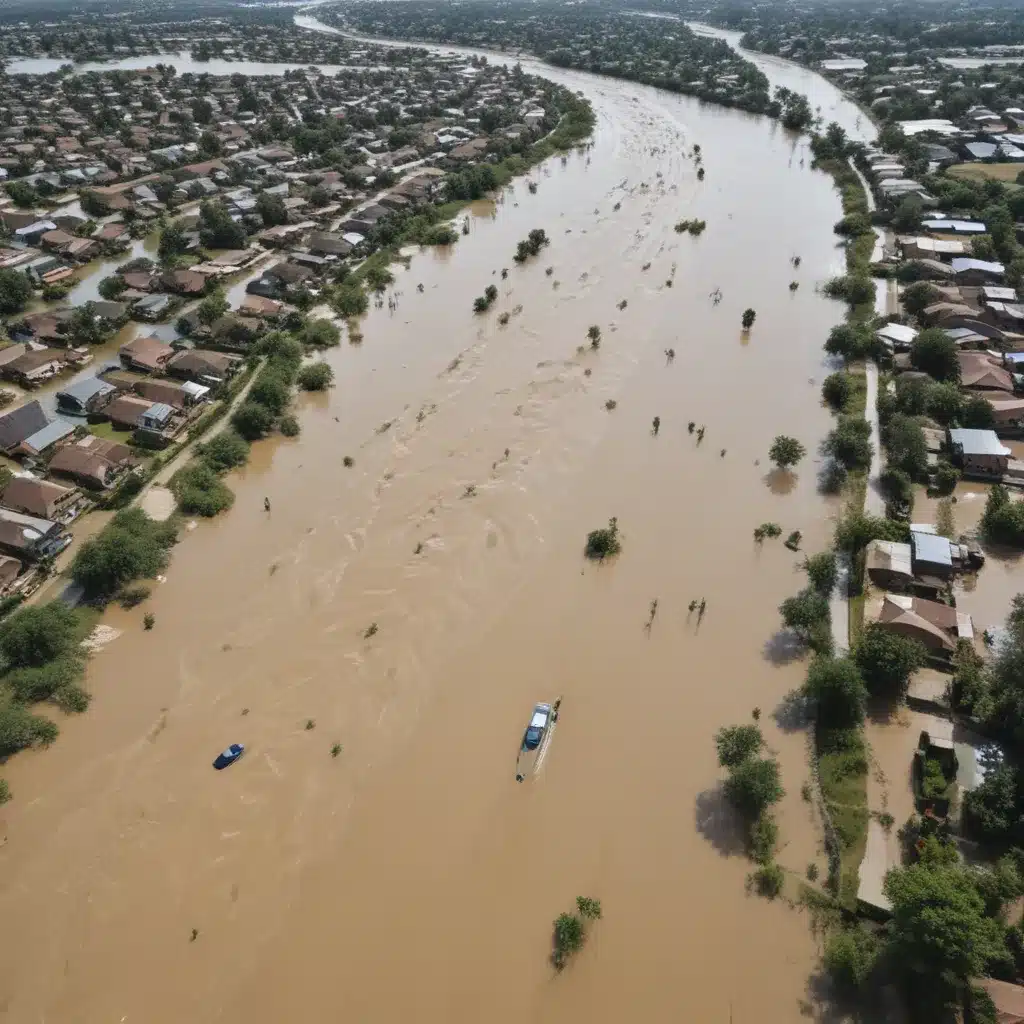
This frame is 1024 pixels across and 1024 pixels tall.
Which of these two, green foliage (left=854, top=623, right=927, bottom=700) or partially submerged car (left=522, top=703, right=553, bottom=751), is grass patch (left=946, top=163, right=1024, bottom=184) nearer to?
green foliage (left=854, top=623, right=927, bottom=700)

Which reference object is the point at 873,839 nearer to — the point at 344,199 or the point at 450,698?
the point at 450,698

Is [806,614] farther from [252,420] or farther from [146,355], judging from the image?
[146,355]

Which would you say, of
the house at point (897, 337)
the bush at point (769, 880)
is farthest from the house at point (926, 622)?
the house at point (897, 337)

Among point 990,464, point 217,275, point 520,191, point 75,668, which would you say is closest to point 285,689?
point 75,668

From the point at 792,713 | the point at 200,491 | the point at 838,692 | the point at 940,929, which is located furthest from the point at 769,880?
the point at 200,491

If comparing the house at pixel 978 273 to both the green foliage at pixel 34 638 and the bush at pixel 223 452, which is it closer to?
the bush at pixel 223 452

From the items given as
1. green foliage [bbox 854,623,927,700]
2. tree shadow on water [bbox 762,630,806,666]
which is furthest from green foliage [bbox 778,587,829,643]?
green foliage [bbox 854,623,927,700]
